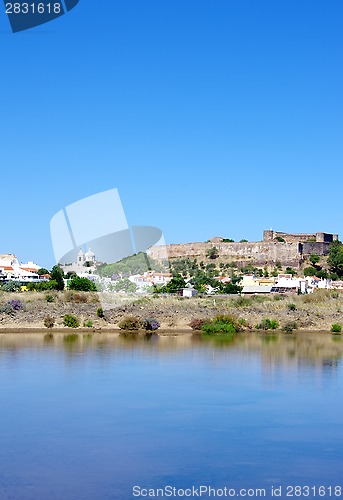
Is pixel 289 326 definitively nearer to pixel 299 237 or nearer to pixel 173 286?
pixel 173 286

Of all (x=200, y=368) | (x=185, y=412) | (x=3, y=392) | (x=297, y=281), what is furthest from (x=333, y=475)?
(x=297, y=281)

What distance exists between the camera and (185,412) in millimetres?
10234

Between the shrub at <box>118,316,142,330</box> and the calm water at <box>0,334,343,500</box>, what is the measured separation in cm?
594

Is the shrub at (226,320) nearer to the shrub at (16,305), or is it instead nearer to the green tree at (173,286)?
the shrub at (16,305)

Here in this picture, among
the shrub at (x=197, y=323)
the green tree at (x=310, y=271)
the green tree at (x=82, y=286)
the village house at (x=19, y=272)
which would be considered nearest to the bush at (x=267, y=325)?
the shrub at (x=197, y=323)

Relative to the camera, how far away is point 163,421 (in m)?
9.73

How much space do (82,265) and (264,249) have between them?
11.0m

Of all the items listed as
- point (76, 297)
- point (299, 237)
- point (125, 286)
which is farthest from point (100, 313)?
point (299, 237)

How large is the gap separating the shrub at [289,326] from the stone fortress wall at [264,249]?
→ 64.9ft

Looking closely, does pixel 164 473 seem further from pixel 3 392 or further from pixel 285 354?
pixel 285 354

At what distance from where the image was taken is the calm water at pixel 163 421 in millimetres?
7367

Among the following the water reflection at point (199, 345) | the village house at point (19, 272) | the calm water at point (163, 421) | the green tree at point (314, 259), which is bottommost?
the calm water at point (163, 421)
